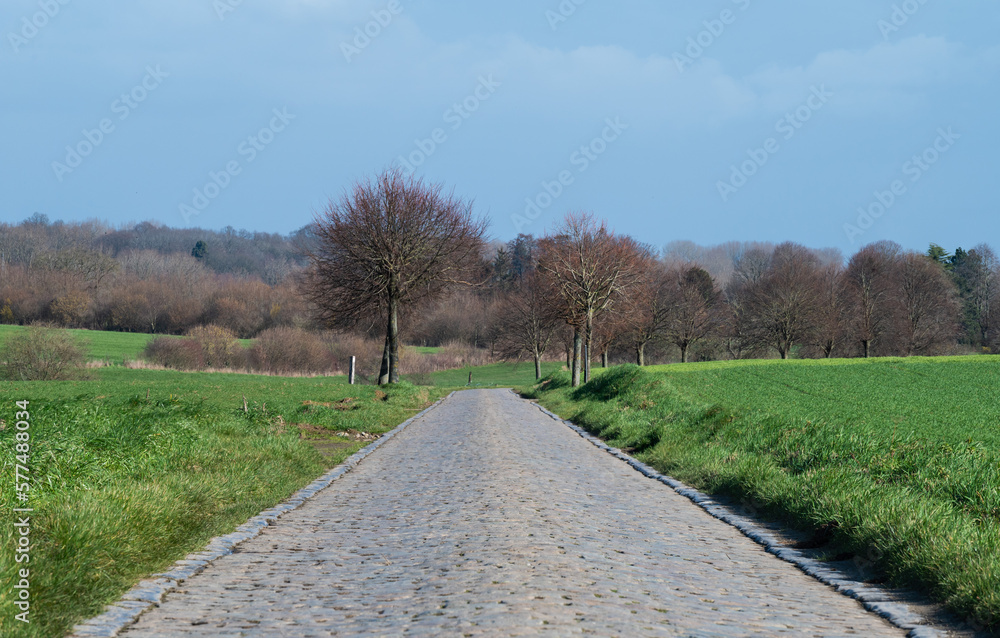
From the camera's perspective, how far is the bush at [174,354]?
5428 cm

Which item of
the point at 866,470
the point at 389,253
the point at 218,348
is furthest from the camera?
the point at 218,348

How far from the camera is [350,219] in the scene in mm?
36531

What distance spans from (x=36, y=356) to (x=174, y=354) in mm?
17182

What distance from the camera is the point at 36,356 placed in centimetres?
3722

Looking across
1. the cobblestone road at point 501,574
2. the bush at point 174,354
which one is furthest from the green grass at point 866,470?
the bush at point 174,354

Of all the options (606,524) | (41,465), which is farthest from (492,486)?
(41,465)

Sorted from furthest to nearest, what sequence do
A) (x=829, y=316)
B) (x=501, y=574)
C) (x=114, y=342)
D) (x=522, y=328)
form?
(x=522, y=328)
(x=114, y=342)
(x=829, y=316)
(x=501, y=574)

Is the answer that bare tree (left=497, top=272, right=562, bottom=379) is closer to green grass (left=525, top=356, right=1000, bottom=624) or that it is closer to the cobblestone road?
green grass (left=525, top=356, right=1000, bottom=624)

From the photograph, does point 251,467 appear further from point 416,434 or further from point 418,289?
point 418,289

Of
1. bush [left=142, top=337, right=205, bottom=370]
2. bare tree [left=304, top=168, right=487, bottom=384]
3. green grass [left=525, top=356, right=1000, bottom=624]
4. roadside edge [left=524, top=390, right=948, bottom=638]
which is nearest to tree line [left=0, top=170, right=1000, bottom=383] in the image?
bare tree [left=304, top=168, right=487, bottom=384]

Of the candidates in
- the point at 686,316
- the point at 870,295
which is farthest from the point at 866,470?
the point at 870,295

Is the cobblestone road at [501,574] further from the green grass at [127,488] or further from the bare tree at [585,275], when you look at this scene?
the bare tree at [585,275]

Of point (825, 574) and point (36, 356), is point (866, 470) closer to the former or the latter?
point (825, 574)

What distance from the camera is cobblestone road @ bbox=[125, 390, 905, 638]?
4.37 metres
